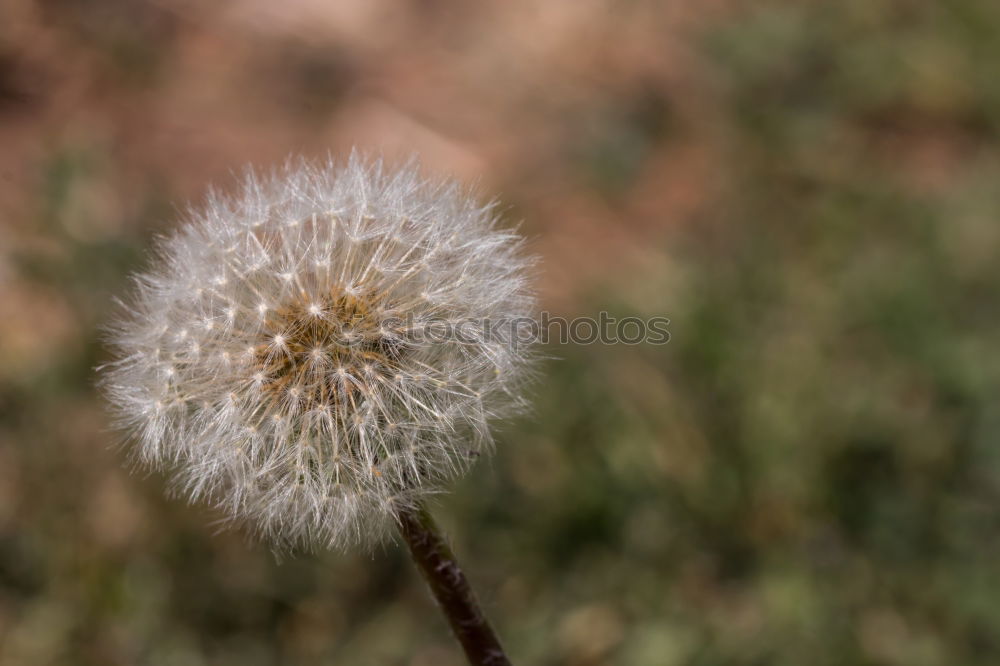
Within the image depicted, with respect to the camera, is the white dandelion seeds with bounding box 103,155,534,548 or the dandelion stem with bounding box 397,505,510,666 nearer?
the dandelion stem with bounding box 397,505,510,666

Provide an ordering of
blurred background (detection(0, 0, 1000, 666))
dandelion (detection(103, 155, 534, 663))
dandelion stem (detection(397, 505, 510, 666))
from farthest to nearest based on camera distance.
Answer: blurred background (detection(0, 0, 1000, 666))
dandelion (detection(103, 155, 534, 663))
dandelion stem (detection(397, 505, 510, 666))

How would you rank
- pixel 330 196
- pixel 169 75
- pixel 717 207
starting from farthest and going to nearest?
pixel 169 75 → pixel 717 207 → pixel 330 196

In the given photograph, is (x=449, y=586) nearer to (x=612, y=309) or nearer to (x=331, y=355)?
(x=331, y=355)

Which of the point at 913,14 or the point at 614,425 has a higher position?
the point at 913,14

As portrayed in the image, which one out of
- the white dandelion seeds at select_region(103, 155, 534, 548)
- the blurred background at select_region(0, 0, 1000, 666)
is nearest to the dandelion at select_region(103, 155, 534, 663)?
the white dandelion seeds at select_region(103, 155, 534, 548)

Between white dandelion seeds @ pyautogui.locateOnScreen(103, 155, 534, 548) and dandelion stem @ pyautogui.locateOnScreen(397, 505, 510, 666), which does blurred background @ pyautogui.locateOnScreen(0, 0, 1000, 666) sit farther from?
white dandelion seeds @ pyautogui.locateOnScreen(103, 155, 534, 548)

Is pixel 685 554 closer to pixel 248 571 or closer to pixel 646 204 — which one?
pixel 248 571

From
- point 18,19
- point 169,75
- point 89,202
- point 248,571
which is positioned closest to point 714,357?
point 248,571
